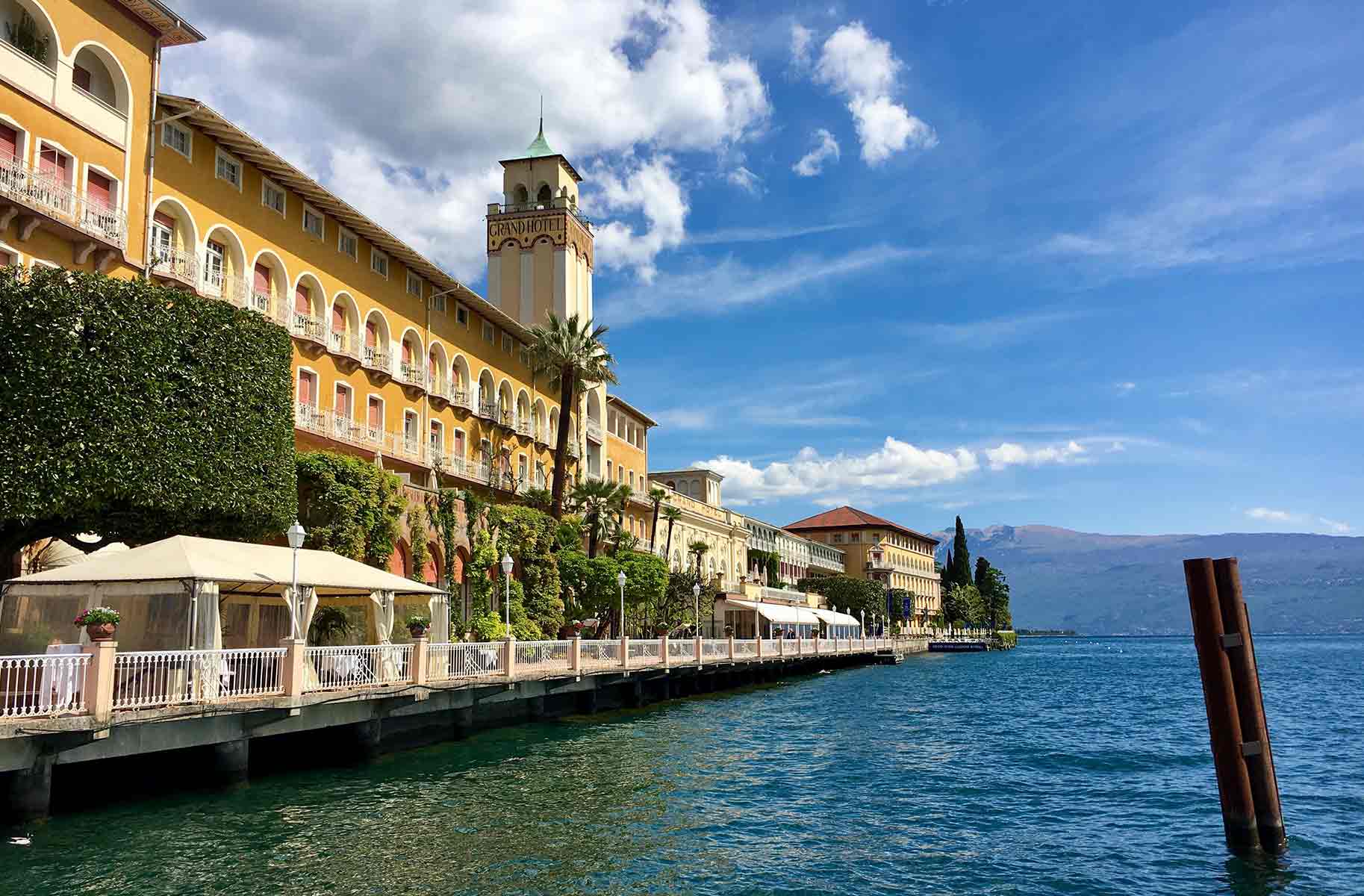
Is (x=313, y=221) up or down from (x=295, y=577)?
up

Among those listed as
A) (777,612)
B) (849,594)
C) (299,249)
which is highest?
(299,249)

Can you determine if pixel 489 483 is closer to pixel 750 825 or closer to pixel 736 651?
pixel 736 651

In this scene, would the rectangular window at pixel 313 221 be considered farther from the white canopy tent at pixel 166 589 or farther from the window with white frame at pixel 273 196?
the white canopy tent at pixel 166 589

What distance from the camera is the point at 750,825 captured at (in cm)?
1775

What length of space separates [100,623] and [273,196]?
21.4 meters

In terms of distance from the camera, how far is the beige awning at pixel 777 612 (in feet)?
223

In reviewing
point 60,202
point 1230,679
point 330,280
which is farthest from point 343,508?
point 1230,679

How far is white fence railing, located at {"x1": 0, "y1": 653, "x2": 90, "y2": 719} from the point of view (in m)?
15.1

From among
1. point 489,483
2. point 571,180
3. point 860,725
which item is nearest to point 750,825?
point 860,725

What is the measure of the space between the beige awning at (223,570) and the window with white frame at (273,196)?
14.4 metres

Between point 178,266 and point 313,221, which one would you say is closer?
point 178,266

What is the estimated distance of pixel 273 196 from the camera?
34.4 meters

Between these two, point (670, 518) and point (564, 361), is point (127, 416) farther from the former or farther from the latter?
point (670, 518)

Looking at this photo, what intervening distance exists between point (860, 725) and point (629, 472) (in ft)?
116
